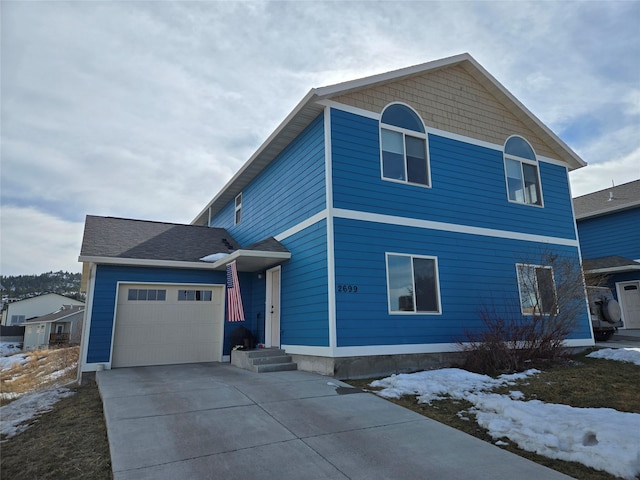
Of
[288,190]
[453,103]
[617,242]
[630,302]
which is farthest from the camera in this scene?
[617,242]

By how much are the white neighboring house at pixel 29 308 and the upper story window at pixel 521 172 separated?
6305cm

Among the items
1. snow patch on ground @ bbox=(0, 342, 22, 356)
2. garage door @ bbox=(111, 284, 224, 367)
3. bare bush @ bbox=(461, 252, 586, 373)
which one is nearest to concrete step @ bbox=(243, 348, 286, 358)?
garage door @ bbox=(111, 284, 224, 367)

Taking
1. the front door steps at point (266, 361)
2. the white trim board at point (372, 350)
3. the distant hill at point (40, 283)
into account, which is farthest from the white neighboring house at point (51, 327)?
the distant hill at point (40, 283)

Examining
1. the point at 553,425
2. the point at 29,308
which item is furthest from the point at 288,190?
the point at 29,308

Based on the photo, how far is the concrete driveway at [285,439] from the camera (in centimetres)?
369

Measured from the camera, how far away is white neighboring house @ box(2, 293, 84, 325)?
5631cm

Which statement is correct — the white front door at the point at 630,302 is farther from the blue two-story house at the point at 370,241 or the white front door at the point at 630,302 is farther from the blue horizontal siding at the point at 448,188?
the blue horizontal siding at the point at 448,188

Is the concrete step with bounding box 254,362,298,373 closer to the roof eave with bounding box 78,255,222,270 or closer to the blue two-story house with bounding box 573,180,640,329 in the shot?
the roof eave with bounding box 78,255,222,270

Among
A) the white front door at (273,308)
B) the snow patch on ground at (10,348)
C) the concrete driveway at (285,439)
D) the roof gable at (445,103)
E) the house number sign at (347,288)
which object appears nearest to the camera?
the concrete driveway at (285,439)

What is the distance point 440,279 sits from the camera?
31.1ft

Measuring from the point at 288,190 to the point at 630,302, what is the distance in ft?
52.1

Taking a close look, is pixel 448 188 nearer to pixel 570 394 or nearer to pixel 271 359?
pixel 570 394

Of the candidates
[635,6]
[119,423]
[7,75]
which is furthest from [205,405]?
[635,6]

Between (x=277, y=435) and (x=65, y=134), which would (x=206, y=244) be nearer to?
(x=65, y=134)
